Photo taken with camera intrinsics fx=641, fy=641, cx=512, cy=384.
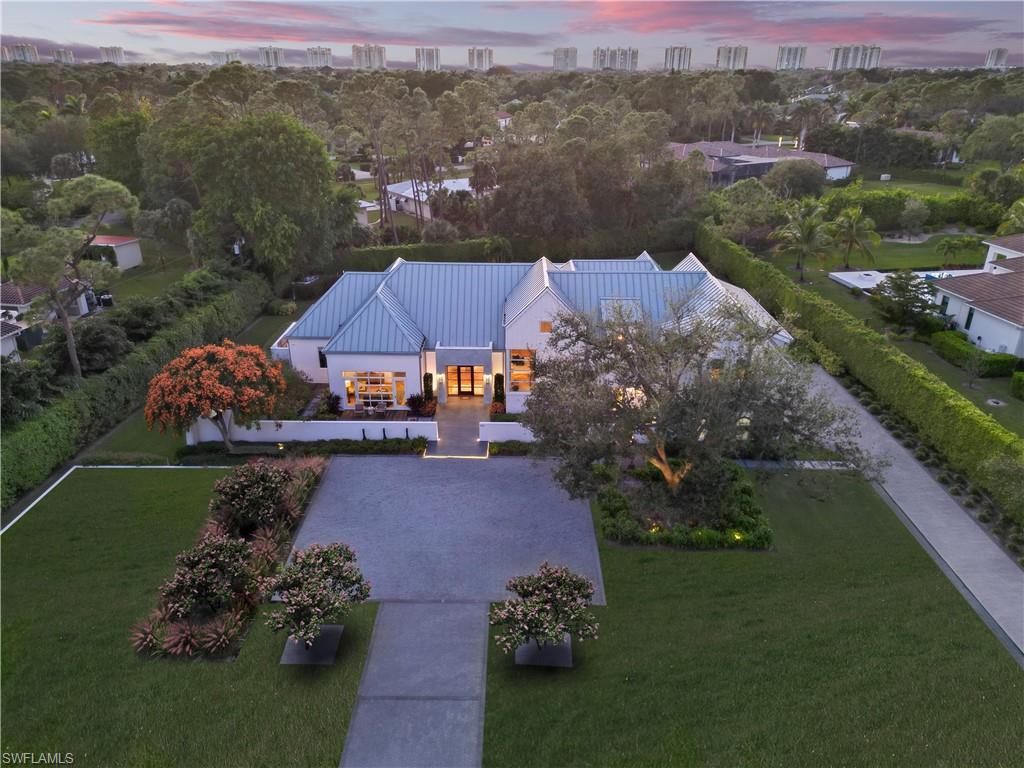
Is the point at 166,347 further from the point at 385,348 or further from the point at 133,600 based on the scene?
the point at 133,600

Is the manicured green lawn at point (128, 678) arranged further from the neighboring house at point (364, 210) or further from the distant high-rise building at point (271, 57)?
the distant high-rise building at point (271, 57)

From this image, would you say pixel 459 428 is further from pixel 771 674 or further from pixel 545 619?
pixel 771 674

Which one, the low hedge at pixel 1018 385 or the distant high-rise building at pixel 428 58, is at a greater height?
the distant high-rise building at pixel 428 58

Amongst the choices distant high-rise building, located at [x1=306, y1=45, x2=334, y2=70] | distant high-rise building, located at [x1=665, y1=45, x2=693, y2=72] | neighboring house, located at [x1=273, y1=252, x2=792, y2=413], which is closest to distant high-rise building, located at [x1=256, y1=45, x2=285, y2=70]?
distant high-rise building, located at [x1=306, y1=45, x2=334, y2=70]

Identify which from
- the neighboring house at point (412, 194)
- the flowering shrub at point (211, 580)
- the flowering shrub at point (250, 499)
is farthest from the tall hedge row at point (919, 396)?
the neighboring house at point (412, 194)

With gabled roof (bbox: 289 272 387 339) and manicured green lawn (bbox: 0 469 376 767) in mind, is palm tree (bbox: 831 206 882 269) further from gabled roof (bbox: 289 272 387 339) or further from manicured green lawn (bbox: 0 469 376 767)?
manicured green lawn (bbox: 0 469 376 767)
